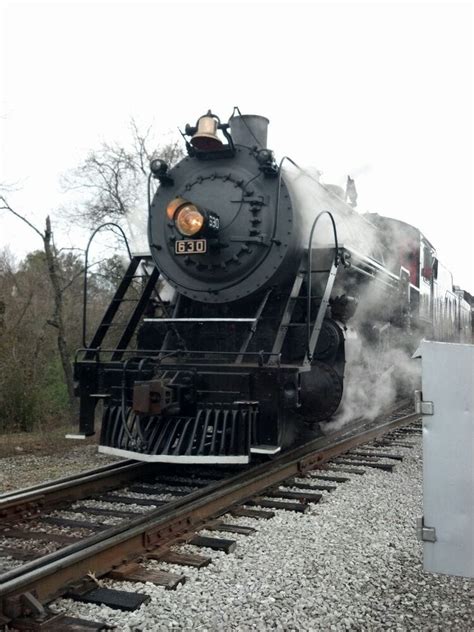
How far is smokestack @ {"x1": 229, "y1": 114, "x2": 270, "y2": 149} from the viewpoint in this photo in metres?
6.29

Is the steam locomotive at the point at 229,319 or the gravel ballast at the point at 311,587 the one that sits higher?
the steam locomotive at the point at 229,319

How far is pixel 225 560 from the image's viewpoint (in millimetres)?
3459

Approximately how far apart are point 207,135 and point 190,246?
1.11 metres

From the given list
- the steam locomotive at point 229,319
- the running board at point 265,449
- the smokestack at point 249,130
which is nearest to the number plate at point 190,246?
the steam locomotive at point 229,319

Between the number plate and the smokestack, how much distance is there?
124 cm

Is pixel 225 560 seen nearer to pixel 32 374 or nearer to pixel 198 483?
pixel 198 483

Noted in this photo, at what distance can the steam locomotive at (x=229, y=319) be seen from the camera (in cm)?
504

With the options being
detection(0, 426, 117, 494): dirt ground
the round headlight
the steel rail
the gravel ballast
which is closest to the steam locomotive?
the round headlight

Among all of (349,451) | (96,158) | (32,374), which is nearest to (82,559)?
(349,451)

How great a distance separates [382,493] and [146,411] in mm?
2056

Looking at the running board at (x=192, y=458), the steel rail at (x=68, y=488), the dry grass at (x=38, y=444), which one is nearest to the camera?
the steel rail at (x=68, y=488)

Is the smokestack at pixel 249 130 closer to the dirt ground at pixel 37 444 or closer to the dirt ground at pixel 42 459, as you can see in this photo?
the dirt ground at pixel 42 459

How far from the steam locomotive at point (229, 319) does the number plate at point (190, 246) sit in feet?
0.05

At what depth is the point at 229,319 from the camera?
18.1 feet
